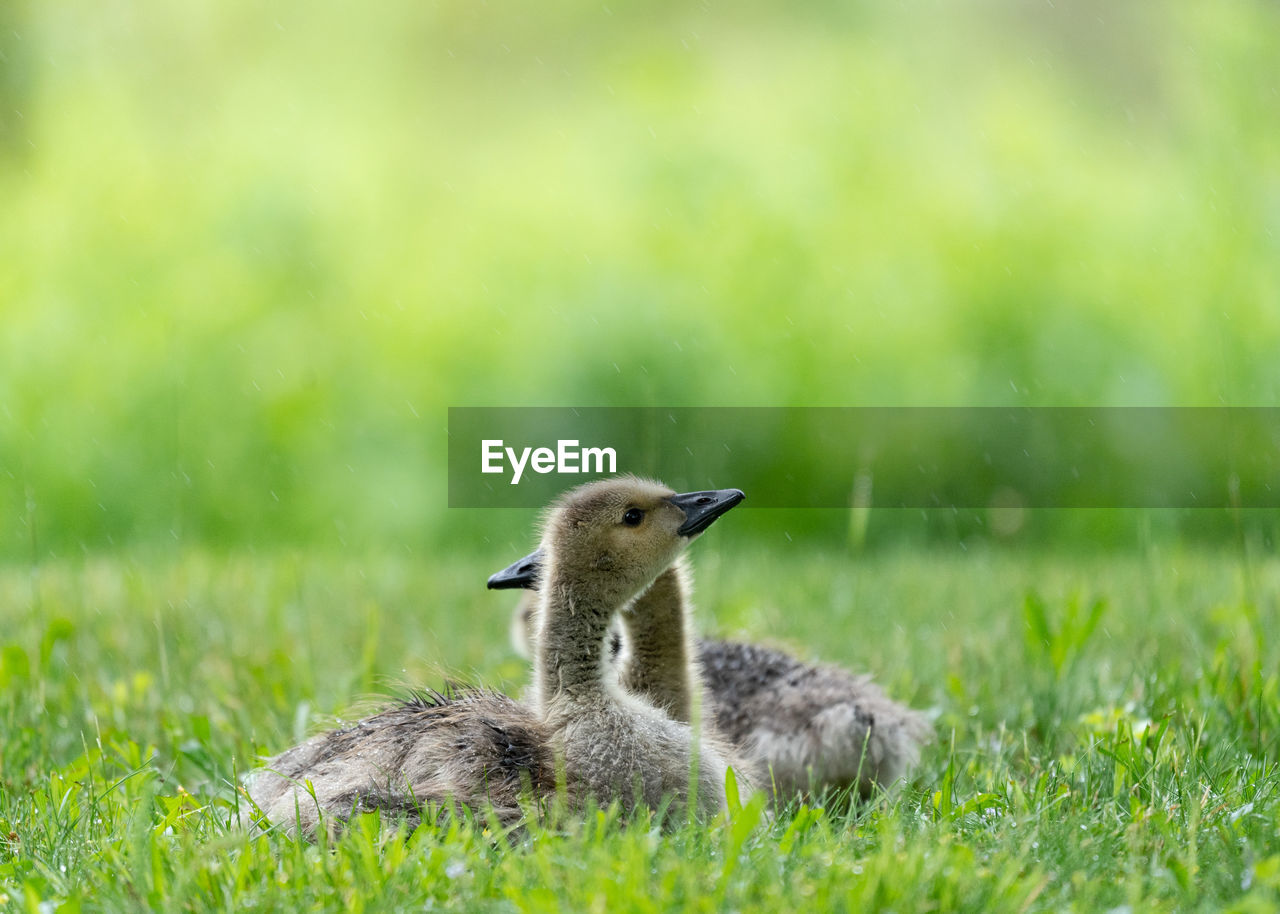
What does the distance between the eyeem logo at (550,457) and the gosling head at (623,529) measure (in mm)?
7349

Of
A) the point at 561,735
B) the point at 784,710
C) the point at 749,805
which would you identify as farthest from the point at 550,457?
the point at 749,805

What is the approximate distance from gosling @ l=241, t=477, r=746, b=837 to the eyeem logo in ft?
24.3

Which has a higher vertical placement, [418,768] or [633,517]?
[633,517]

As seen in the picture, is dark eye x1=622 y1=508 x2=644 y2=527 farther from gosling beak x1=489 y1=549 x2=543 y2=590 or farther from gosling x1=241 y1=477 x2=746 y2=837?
gosling beak x1=489 y1=549 x2=543 y2=590

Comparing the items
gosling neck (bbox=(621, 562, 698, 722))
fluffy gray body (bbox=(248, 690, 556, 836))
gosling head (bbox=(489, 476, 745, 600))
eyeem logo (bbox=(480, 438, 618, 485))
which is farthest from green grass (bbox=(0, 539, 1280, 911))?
eyeem logo (bbox=(480, 438, 618, 485))

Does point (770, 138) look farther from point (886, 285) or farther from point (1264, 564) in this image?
point (1264, 564)

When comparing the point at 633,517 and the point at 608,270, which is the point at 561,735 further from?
the point at 608,270

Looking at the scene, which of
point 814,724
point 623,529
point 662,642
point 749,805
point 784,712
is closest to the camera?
point 749,805

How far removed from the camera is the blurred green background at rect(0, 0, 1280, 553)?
13500 millimetres

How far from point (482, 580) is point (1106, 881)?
658 centimetres

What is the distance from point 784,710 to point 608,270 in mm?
9353

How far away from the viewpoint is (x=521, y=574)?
431cm

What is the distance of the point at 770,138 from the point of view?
47.4ft

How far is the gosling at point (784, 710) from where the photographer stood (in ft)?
15.1
